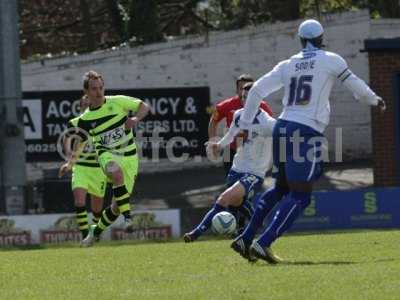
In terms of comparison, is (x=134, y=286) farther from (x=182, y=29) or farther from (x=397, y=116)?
(x=182, y=29)

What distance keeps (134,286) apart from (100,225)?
633 centimetres

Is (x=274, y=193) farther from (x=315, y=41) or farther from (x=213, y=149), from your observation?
(x=315, y=41)

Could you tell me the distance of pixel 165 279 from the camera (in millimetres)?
9867

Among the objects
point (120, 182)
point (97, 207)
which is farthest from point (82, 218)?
point (120, 182)

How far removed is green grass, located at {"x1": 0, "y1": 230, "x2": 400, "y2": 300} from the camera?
8766 mm

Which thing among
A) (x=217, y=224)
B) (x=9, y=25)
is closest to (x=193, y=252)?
(x=217, y=224)

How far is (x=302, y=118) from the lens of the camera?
10.9 metres

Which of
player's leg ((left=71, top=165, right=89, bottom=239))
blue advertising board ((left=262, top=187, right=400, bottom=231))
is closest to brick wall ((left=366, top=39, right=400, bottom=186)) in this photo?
blue advertising board ((left=262, top=187, right=400, bottom=231))

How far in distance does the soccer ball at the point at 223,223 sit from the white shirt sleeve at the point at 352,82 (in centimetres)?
261

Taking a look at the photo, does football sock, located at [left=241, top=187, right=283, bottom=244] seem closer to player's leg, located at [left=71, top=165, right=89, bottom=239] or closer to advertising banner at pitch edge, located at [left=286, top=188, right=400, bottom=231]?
player's leg, located at [left=71, top=165, right=89, bottom=239]

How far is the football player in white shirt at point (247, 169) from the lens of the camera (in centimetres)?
1385

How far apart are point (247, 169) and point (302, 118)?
3.54 meters

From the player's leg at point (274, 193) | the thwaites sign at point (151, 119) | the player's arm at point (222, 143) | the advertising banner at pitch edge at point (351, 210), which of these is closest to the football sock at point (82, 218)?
the player's arm at point (222, 143)

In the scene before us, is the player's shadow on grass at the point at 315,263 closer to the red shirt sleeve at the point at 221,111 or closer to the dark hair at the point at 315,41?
the dark hair at the point at 315,41
